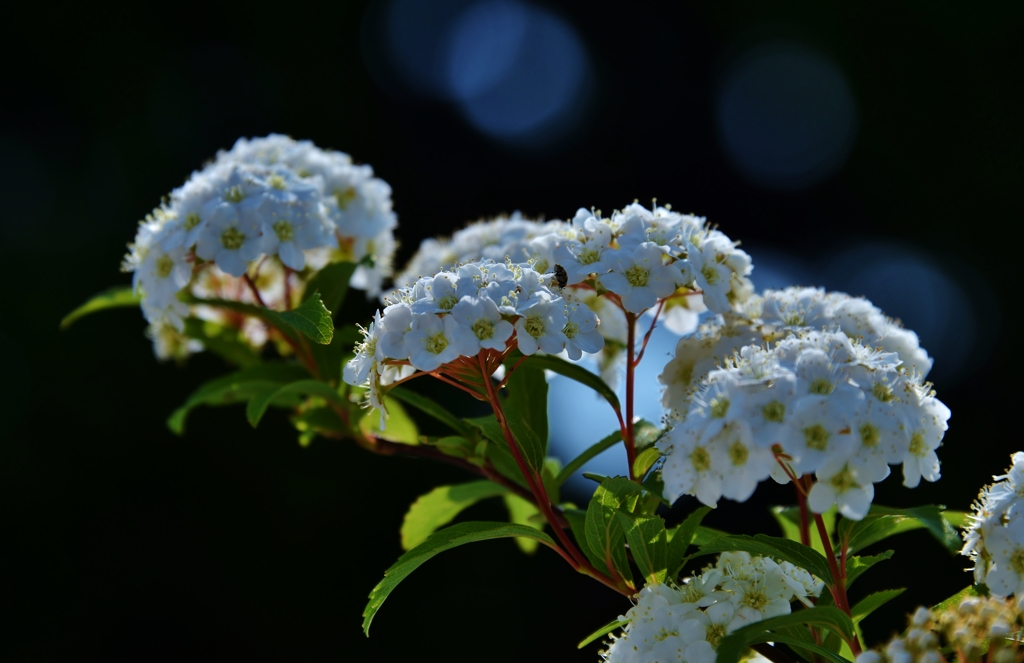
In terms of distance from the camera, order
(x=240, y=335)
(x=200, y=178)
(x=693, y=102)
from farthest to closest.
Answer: (x=693, y=102) → (x=240, y=335) → (x=200, y=178)

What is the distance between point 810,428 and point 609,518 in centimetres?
37

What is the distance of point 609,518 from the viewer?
129 cm

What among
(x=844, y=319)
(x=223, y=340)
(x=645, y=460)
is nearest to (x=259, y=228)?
(x=223, y=340)

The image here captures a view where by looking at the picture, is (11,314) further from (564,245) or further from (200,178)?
(564,245)

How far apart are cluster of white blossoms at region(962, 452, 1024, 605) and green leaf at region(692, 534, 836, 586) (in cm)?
19

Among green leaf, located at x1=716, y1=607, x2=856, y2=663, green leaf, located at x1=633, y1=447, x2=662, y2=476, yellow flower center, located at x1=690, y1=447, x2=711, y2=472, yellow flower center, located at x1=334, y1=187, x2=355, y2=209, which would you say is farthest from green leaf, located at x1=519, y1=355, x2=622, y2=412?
yellow flower center, located at x1=334, y1=187, x2=355, y2=209

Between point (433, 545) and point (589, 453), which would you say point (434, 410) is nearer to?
point (589, 453)

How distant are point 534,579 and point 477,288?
13.7 feet

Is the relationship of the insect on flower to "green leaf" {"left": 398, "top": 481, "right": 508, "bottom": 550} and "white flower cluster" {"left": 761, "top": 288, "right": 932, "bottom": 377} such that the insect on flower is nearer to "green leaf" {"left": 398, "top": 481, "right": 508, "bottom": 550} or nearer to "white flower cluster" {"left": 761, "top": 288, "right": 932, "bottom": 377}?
"white flower cluster" {"left": 761, "top": 288, "right": 932, "bottom": 377}

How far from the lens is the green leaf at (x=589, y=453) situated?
1538 mm

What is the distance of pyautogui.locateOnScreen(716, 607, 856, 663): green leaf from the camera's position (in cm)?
101

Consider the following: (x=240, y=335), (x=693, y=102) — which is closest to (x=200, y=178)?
(x=240, y=335)

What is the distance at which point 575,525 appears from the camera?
146 centimetres

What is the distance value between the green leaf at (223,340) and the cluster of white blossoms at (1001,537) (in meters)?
1.54
